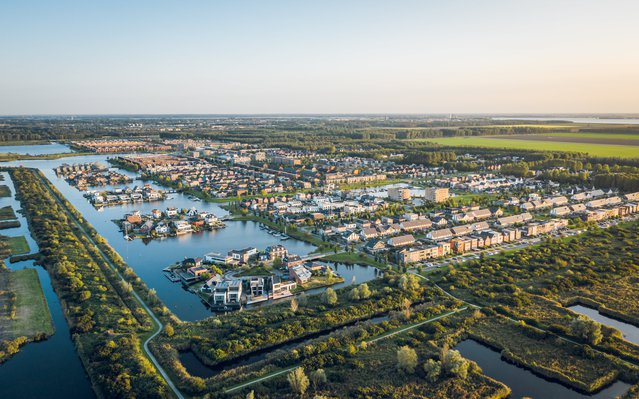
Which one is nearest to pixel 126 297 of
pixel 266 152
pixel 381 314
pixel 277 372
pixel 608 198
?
pixel 277 372

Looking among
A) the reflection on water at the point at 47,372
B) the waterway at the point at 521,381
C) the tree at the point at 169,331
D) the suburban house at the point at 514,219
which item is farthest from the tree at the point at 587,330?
the reflection on water at the point at 47,372

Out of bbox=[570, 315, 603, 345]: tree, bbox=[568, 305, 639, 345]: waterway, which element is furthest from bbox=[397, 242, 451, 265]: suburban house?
bbox=[570, 315, 603, 345]: tree

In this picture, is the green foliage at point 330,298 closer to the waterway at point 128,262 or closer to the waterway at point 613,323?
the waterway at point 128,262

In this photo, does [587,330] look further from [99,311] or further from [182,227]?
[182,227]

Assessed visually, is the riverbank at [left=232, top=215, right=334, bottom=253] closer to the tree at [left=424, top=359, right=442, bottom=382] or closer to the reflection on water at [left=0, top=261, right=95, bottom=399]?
the tree at [left=424, top=359, right=442, bottom=382]

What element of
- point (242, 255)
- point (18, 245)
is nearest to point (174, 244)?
point (242, 255)
